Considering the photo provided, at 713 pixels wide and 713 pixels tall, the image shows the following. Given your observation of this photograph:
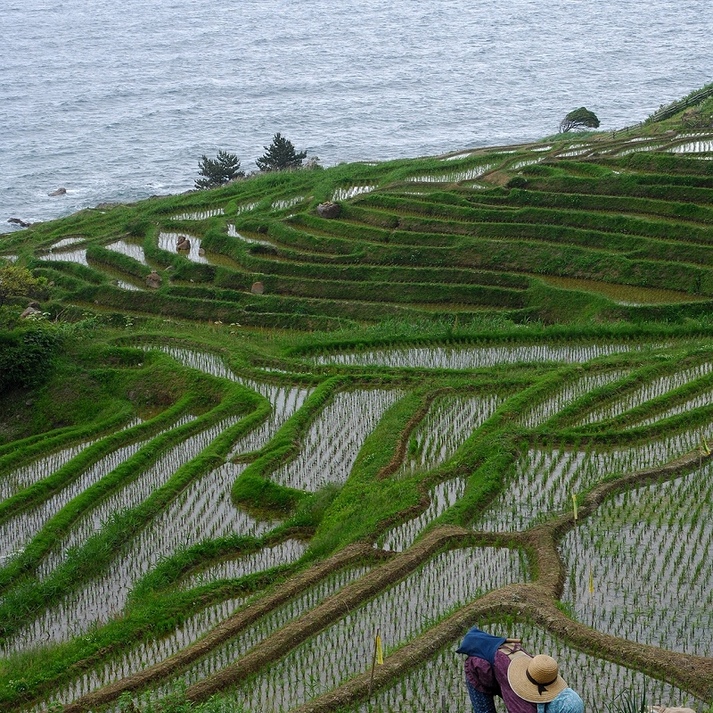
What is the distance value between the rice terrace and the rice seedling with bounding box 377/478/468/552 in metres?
0.05

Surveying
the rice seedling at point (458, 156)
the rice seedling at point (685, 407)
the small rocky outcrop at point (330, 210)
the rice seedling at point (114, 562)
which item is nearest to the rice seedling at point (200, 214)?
the small rocky outcrop at point (330, 210)

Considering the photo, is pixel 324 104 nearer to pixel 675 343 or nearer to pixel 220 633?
pixel 675 343

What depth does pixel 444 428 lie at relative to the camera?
596 inches

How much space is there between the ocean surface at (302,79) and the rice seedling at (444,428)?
27.4m

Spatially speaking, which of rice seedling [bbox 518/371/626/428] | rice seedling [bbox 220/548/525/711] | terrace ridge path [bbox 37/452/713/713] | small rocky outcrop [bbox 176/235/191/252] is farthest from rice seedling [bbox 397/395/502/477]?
small rocky outcrop [bbox 176/235/191/252]

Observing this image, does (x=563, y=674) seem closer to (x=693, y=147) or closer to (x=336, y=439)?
(x=336, y=439)

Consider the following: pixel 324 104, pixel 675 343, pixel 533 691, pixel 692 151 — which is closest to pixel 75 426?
pixel 675 343

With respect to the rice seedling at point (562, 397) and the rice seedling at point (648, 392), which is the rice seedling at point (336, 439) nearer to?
the rice seedling at point (562, 397)

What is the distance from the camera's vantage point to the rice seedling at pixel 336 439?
14297mm

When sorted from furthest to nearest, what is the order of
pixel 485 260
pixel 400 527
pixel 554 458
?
pixel 485 260 < pixel 554 458 < pixel 400 527

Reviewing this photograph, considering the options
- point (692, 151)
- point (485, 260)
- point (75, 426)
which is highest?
point (692, 151)

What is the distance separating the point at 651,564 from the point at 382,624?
2757 millimetres

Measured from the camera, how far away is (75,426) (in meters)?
17.4

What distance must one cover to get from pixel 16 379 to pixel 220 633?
9904 mm
